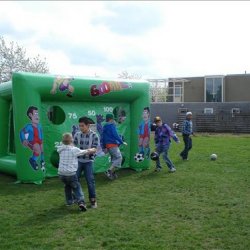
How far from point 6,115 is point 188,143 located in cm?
606

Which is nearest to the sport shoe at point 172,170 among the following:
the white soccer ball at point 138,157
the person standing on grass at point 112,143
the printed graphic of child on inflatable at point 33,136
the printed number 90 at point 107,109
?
the white soccer ball at point 138,157

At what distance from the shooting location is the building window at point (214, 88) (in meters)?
43.0

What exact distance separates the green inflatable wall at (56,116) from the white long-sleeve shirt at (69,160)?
107 inches

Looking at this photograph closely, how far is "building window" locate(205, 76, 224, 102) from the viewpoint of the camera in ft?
141

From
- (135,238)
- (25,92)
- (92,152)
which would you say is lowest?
(135,238)

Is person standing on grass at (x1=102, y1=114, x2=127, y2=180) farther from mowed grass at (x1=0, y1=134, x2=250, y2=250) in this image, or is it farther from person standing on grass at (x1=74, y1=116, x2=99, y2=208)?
person standing on grass at (x1=74, y1=116, x2=99, y2=208)

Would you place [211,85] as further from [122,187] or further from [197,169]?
[122,187]

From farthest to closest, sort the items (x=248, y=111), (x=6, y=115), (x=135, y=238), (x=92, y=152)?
(x=248, y=111), (x=6, y=115), (x=92, y=152), (x=135, y=238)

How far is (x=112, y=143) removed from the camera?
1052 cm

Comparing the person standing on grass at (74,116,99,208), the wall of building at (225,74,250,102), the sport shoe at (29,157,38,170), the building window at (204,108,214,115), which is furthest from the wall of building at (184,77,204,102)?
the person standing on grass at (74,116,99,208)

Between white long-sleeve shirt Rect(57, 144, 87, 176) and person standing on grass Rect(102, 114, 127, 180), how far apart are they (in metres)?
3.36

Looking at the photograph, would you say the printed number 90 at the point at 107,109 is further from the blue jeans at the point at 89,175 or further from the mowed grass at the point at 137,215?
the blue jeans at the point at 89,175

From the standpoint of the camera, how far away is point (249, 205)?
287 inches

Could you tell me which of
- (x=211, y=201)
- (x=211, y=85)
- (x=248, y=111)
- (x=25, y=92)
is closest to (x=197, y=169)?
(x=211, y=201)
